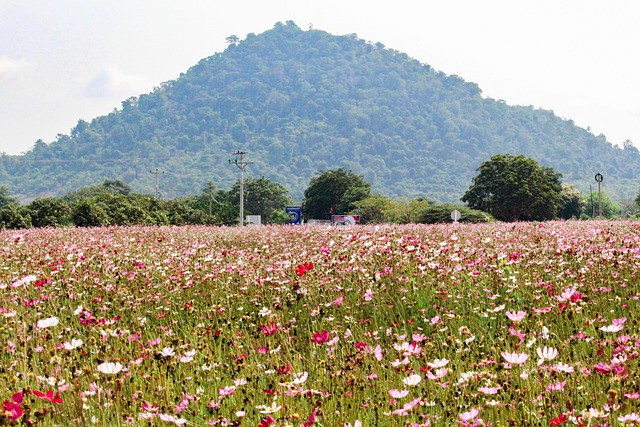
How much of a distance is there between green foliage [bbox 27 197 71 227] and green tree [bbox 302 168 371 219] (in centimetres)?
4647

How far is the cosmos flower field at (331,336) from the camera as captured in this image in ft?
10.9

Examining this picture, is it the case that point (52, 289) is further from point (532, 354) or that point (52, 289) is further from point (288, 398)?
point (532, 354)

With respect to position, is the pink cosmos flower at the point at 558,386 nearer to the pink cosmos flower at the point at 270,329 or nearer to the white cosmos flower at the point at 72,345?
the pink cosmos flower at the point at 270,329

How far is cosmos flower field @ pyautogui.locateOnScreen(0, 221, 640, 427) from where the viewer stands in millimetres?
3309

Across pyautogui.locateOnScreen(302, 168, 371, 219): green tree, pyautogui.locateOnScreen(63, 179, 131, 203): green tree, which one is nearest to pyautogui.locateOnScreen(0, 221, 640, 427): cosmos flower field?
pyautogui.locateOnScreen(302, 168, 371, 219): green tree

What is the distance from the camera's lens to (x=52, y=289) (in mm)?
7281

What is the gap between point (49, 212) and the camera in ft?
158

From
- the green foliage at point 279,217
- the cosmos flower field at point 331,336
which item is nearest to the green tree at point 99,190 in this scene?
the green foliage at point 279,217

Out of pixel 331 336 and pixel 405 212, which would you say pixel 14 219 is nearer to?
pixel 405 212

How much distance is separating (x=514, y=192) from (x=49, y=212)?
4167 centimetres

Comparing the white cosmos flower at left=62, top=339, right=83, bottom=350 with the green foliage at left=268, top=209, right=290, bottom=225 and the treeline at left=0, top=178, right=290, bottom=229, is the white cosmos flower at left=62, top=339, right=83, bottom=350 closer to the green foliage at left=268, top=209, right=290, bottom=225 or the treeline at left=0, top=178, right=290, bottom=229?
the treeline at left=0, top=178, right=290, bottom=229

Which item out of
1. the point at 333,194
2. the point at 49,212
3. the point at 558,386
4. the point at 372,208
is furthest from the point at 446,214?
the point at 558,386

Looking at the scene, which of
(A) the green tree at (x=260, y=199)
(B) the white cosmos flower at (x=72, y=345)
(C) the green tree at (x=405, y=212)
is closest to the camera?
(B) the white cosmos flower at (x=72, y=345)

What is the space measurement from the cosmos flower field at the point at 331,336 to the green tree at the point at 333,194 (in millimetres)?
80562
